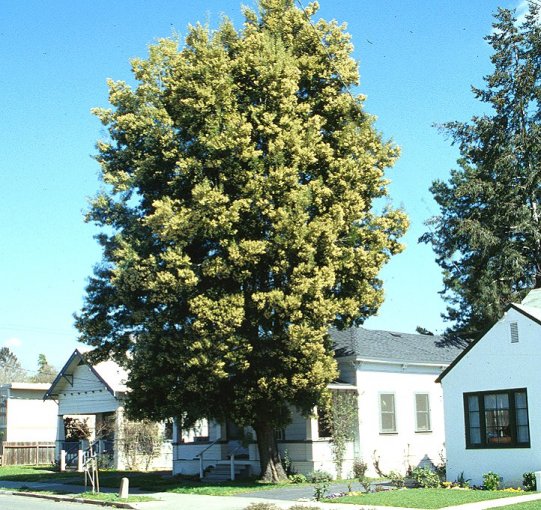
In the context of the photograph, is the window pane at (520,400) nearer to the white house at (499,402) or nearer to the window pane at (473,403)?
the white house at (499,402)

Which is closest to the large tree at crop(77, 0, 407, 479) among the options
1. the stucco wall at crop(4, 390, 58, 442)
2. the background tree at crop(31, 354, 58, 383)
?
the stucco wall at crop(4, 390, 58, 442)

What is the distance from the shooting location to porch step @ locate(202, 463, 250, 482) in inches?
1213

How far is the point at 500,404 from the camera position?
79.4 feet

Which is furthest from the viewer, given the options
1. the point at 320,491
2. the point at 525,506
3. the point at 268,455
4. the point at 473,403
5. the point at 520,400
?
the point at 268,455

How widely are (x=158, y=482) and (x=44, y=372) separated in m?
94.4

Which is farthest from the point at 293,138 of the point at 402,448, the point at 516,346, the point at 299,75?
the point at 402,448

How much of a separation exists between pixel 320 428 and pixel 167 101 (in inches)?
534

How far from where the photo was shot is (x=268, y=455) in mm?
27328

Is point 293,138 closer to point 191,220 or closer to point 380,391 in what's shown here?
point 191,220

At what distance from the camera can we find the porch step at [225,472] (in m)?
30.8

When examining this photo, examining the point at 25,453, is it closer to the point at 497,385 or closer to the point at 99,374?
the point at 99,374

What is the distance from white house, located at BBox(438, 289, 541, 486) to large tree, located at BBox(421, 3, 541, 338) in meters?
15.5

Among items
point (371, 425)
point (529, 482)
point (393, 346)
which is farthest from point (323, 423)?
point (529, 482)

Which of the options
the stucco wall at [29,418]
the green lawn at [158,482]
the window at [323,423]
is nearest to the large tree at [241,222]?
the green lawn at [158,482]
